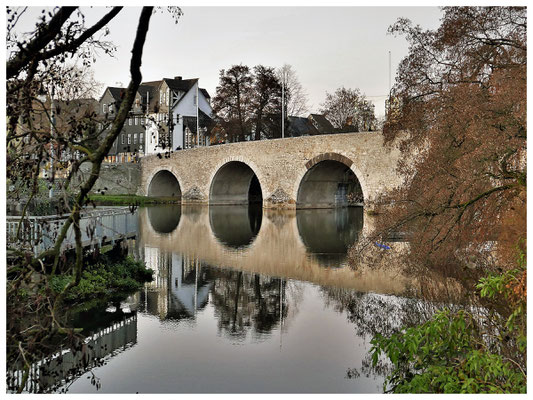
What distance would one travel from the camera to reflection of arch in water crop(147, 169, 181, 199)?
39.2 meters

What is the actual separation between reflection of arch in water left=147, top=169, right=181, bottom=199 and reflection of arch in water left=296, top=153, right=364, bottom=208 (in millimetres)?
11248

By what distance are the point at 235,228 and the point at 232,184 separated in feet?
49.8

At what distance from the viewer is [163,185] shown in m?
40.4

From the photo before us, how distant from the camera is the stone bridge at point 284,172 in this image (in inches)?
987

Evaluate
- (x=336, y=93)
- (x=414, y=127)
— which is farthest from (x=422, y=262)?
(x=336, y=93)

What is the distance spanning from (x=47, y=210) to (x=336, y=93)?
34.4 metres

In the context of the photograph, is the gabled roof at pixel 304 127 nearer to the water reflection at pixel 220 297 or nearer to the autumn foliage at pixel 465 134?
the water reflection at pixel 220 297

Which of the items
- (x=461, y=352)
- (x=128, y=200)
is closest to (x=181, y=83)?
(x=128, y=200)

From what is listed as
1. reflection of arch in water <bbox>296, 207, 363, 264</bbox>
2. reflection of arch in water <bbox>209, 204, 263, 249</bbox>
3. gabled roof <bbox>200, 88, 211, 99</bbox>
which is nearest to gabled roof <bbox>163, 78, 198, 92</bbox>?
gabled roof <bbox>200, 88, 211, 99</bbox>

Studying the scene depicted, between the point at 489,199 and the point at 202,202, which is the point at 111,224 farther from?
the point at 202,202

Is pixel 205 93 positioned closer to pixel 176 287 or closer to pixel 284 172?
pixel 284 172

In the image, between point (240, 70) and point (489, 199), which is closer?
point (489, 199)
